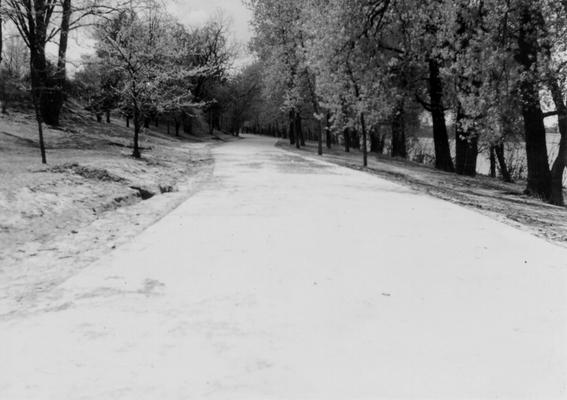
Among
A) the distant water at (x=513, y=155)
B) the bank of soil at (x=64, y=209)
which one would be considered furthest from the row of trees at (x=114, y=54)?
the distant water at (x=513, y=155)

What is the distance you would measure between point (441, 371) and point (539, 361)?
766mm

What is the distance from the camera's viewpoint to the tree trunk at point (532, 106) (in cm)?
1409

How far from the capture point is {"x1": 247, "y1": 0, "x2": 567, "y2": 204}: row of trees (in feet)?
46.4

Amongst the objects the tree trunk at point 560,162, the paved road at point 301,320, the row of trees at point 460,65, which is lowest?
the paved road at point 301,320

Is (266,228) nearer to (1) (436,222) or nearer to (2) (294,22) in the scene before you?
Answer: (1) (436,222)

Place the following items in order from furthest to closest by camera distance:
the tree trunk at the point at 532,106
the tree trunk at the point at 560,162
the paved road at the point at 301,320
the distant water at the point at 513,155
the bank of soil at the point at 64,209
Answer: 1. the distant water at the point at 513,155
2. the tree trunk at the point at 560,162
3. the tree trunk at the point at 532,106
4. the bank of soil at the point at 64,209
5. the paved road at the point at 301,320

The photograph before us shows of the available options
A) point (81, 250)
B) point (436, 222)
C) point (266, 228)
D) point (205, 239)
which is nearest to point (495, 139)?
point (436, 222)

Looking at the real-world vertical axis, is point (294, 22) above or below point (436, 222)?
above

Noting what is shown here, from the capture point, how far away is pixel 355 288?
498 centimetres

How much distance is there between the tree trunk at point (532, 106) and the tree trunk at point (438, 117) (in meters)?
7.31

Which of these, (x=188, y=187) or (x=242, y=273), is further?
(x=188, y=187)

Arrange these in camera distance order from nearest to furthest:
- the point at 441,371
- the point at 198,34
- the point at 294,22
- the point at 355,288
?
the point at 441,371
the point at 355,288
the point at 294,22
the point at 198,34

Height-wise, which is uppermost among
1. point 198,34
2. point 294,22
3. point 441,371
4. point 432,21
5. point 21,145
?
point 198,34

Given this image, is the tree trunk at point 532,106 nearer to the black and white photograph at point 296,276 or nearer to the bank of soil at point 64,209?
the black and white photograph at point 296,276
